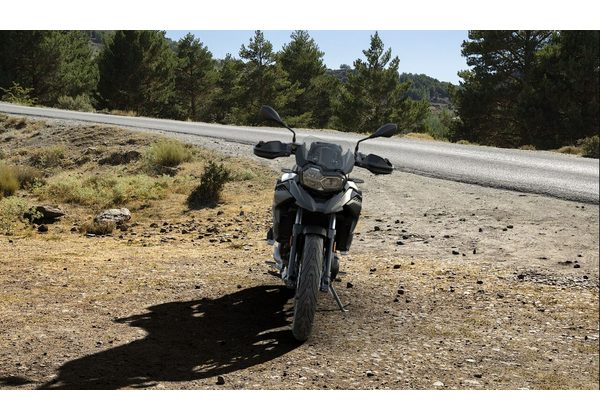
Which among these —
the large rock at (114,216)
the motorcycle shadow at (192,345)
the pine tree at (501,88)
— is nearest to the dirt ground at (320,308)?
the motorcycle shadow at (192,345)

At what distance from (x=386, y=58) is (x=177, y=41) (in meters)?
19.6

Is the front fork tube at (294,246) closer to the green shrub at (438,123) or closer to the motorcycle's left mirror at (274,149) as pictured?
the motorcycle's left mirror at (274,149)

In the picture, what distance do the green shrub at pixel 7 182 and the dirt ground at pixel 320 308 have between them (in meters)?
1.48

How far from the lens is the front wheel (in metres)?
5.04

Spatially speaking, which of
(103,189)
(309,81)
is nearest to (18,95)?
(103,189)

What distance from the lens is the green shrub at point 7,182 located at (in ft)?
36.7

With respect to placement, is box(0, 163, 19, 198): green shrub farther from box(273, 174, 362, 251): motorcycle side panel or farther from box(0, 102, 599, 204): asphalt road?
box(273, 174, 362, 251): motorcycle side panel

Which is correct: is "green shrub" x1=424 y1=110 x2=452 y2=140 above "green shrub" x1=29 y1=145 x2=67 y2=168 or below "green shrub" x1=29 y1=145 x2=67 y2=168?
above

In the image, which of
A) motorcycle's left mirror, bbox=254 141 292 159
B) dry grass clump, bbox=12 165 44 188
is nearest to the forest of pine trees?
dry grass clump, bbox=12 165 44 188

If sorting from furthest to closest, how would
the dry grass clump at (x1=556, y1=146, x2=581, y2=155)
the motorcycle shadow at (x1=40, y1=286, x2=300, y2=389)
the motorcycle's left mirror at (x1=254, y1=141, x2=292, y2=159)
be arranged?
the dry grass clump at (x1=556, y1=146, x2=581, y2=155), the motorcycle's left mirror at (x1=254, y1=141, x2=292, y2=159), the motorcycle shadow at (x1=40, y1=286, x2=300, y2=389)

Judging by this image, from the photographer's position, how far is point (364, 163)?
596 centimetres

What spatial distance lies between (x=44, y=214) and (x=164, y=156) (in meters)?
3.98

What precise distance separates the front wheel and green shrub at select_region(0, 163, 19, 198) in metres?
7.87

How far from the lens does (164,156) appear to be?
46.2 ft
